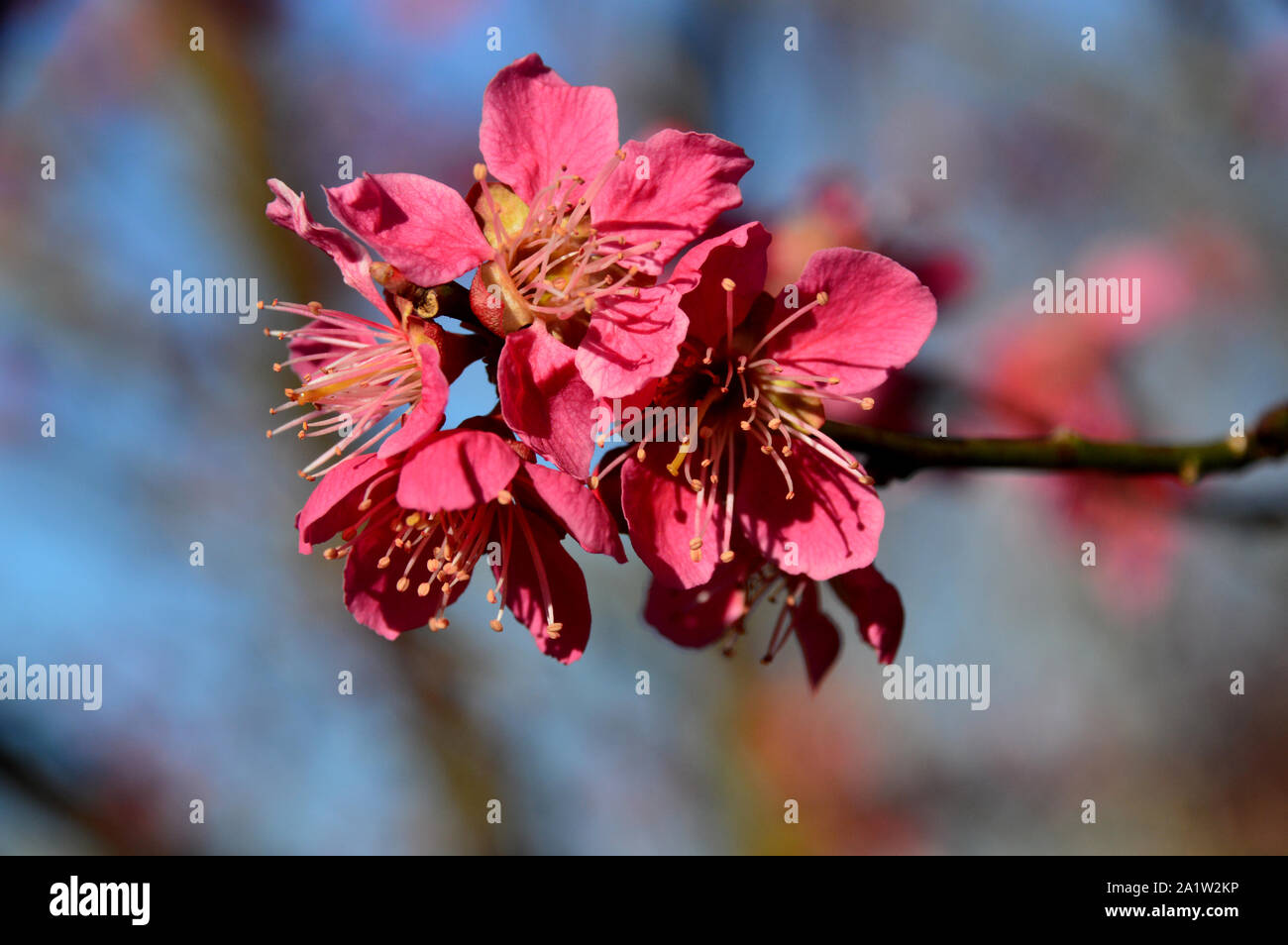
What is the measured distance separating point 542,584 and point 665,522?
0.64 feet

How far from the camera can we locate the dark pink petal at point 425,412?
3.19 feet

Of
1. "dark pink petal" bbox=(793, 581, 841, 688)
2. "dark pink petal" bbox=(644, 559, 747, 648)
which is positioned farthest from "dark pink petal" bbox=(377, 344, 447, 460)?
"dark pink petal" bbox=(793, 581, 841, 688)

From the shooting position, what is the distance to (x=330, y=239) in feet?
3.54

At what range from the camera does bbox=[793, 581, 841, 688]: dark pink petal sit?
153 centimetres

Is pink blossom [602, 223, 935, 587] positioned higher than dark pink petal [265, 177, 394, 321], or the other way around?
dark pink petal [265, 177, 394, 321]

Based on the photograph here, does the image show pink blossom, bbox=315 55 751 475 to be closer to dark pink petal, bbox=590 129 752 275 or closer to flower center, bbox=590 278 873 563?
dark pink petal, bbox=590 129 752 275

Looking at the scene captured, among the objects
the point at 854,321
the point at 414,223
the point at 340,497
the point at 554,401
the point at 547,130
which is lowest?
the point at 340,497

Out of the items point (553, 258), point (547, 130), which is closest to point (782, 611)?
point (553, 258)

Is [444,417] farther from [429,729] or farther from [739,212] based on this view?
[429,729]

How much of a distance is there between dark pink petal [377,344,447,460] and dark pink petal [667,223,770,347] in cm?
29

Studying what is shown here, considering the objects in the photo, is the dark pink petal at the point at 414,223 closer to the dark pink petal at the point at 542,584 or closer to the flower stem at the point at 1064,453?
the dark pink petal at the point at 542,584

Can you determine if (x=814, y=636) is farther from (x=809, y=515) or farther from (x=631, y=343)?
(x=631, y=343)
